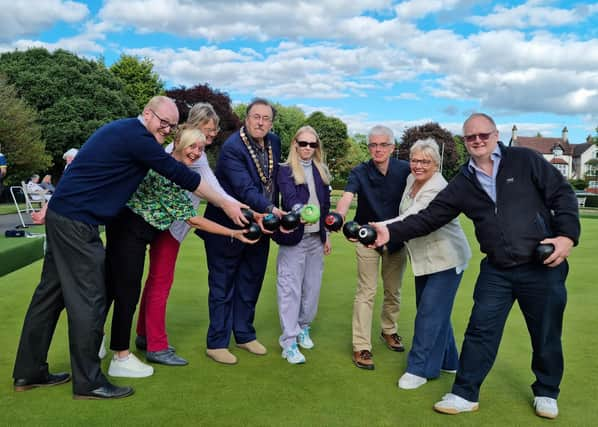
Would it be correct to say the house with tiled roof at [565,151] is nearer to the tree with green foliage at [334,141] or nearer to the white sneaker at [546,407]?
the tree with green foliage at [334,141]

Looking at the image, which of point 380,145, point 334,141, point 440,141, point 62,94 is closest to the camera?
point 380,145

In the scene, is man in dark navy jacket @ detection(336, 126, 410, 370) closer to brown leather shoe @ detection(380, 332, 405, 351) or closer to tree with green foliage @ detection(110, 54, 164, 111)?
brown leather shoe @ detection(380, 332, 405, 351)

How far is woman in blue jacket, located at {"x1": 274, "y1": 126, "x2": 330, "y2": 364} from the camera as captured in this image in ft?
16.3

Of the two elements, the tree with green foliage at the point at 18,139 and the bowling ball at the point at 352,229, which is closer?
the bowling ball at the point at 352,229

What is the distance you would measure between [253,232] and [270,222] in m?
0.16

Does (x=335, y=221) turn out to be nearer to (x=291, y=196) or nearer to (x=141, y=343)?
(x=291, y=196)

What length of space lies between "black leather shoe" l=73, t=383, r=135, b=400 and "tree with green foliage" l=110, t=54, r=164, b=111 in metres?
50.0

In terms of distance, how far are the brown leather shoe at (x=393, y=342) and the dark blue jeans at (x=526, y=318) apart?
4.48ft

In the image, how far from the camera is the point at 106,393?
3.91 metres

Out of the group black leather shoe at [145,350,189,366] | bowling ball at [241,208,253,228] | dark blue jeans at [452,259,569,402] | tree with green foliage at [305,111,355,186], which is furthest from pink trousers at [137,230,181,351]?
tree with green foliage at [305,111,355,186]

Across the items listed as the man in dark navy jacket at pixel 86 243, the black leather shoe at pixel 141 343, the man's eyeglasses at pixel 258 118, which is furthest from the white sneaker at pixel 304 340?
the man's eyeglasses at pixel 258 118

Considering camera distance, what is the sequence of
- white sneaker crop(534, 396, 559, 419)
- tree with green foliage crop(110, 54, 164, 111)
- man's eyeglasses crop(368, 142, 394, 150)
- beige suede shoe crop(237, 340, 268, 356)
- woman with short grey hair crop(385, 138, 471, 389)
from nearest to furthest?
white sneaker crop(534, 396, 559, 419) → woman with short grey hair crop(385, 138, 471, 389) → man's eyeglasses crop(368, 142, 394, 150) → beige suede shoe crop(237, 340, 268, 356) → tree with green foliage crop(110, 54, 164, 111)

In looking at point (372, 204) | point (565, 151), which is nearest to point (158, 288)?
point (372, 204)

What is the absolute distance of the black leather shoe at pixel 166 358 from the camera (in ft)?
15.4
